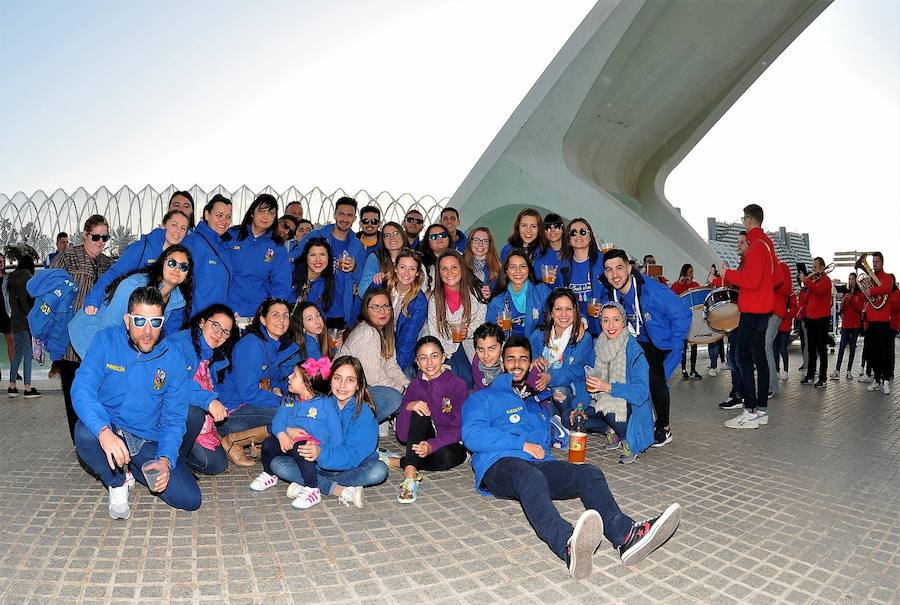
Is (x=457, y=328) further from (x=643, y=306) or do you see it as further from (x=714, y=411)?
(x=714, y=411)

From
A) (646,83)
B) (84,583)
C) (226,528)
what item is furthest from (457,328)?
(646,83)

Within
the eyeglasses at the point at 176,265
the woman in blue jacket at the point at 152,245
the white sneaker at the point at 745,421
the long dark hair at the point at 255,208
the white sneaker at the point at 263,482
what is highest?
the long dark hair at the point at 255,208

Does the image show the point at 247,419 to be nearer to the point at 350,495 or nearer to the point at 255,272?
the point at 350,495

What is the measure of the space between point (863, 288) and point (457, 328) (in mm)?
7765

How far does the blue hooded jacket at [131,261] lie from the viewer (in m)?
4.08

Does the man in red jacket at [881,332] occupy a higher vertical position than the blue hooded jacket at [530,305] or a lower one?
lower

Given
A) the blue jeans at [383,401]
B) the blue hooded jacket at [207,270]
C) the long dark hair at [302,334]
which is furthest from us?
the blue jeans at [383,401]

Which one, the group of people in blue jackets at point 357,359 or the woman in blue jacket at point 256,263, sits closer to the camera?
the group of people in blue jackets at point 357,359

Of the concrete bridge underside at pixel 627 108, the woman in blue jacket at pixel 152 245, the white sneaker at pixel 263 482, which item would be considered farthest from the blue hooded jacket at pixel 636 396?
the concrete bridge underside at pixel 627 108

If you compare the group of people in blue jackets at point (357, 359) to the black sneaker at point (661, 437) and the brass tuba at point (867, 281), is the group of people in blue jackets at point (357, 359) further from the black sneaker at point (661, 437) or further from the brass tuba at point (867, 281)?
the brass tuba at point (867, 281)

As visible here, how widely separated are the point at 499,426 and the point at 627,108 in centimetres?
1430

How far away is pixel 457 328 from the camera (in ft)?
16.2

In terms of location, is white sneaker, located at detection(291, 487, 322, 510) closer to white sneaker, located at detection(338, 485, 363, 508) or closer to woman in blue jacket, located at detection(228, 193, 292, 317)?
white sneaker, located at detection(338, 485, 363, 508)

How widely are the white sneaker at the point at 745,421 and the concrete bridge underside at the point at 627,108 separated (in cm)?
844
